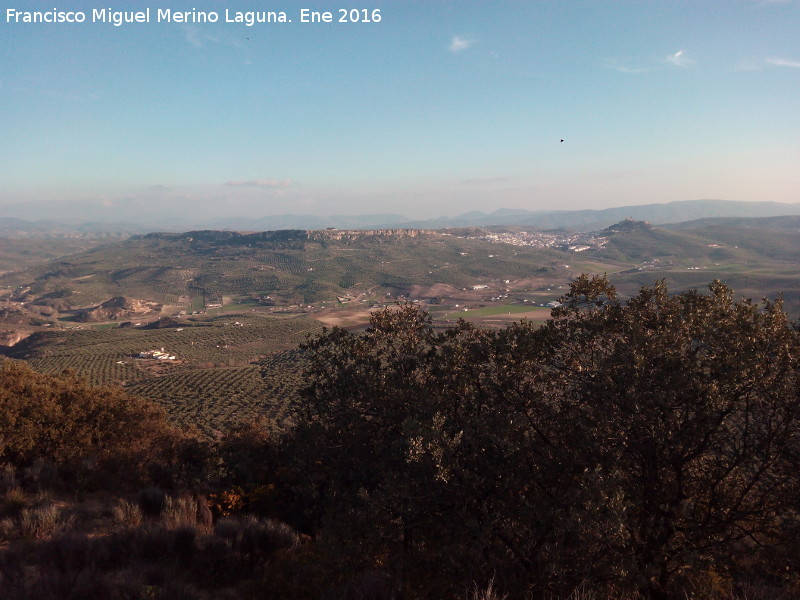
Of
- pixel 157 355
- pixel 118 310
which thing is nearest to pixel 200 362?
pixel 157 355

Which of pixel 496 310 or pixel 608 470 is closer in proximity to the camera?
pixel 608 470

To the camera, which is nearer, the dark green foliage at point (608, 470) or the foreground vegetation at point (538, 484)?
the dark green foliage at point (608, 470)

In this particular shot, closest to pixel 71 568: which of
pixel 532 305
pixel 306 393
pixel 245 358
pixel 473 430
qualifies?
pixel 306 393

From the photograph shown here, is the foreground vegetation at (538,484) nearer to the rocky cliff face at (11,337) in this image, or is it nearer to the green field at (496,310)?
the green field at (496,310)

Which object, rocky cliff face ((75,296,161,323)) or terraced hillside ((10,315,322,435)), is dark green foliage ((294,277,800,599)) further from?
rocky cliff face ((75,296,161,323))

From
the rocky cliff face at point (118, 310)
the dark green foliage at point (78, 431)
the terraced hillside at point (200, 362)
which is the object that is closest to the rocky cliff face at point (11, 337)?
the terraced hillside at point (200, 362)

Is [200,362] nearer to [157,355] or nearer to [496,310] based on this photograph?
[157,355]

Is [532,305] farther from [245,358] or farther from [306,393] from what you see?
[306,393]

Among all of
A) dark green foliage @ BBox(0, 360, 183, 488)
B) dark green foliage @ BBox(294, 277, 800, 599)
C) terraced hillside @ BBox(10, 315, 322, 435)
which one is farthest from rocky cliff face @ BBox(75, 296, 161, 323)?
dark green foliage @ BBox(294, 277, 800, 599)

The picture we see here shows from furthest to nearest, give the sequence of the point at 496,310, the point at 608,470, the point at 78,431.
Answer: the point at 496,310 → the point at 78,431 → the point at 608,470
